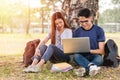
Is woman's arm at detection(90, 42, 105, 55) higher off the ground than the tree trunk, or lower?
lower

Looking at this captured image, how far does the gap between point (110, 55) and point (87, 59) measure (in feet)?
1.53

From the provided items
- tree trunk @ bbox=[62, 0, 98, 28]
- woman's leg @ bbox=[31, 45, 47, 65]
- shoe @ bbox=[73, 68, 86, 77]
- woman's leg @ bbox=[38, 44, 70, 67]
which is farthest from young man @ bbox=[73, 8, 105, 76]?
tree trunk @ bbox=[62, 0, 98, 28]

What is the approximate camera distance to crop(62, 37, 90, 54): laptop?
16.5ft

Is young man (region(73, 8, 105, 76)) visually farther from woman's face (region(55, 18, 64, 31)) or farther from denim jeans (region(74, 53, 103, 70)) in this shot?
woman's face (region(55, 18, 64, 31))

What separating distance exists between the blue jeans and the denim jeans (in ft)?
1.05

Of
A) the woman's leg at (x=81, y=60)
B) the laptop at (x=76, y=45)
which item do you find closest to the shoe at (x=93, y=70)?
the woman's leg at (x=81, y=60)

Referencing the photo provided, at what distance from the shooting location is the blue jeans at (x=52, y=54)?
511cm

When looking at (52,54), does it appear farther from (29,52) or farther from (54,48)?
(29,52)

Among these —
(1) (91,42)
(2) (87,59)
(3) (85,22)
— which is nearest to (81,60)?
(2) (87,59)

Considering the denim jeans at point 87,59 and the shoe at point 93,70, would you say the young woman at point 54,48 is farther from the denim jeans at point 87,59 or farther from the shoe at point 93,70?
the shoe at point 93,70

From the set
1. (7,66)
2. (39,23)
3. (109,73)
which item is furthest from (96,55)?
(39,23)

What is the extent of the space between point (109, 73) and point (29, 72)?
4.24ft

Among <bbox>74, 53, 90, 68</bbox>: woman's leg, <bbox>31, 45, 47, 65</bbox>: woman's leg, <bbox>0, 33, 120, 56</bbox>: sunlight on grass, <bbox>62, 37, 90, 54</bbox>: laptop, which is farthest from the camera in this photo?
<bbox>0, 33, 120, 56</bbox>: sunlight on grass

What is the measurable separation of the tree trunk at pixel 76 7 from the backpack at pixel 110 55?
3.30 feet
